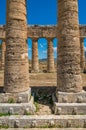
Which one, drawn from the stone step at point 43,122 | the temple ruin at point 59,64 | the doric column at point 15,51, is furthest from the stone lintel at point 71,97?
the doric column at point 15,51

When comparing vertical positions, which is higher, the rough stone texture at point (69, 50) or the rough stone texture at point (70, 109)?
the rough stone texture at point (69, 50)

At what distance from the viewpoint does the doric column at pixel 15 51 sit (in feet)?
35.9

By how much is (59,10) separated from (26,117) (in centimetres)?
633

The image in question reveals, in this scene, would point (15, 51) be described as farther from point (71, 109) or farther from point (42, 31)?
point (42, 31)

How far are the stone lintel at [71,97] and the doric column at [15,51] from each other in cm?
206

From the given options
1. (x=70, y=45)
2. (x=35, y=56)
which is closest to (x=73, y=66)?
(x=70, y=45)

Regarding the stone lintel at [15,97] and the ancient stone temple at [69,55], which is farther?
the ancient stone temple at [69,55]

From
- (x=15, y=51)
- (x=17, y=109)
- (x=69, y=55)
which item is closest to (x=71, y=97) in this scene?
(x=69, y=55)

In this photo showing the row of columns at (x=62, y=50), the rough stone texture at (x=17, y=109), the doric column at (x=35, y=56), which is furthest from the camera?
the doric column at (x=35, y=56)

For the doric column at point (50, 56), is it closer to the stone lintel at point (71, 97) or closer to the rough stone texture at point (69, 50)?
the rough stone texture at point (69, 50)

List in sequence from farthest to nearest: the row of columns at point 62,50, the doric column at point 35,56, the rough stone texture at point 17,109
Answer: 1. the doric column at point 35,56
2. the row of columns at point 62,50
3. the rough stone texture at point 17,109

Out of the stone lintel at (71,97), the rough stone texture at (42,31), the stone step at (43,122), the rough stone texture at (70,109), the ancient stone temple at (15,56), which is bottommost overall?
the stone step at (43,122)

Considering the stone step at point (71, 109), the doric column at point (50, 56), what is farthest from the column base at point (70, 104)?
the doric column at point (50, 56)

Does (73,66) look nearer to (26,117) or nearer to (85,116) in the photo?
(85,116)
